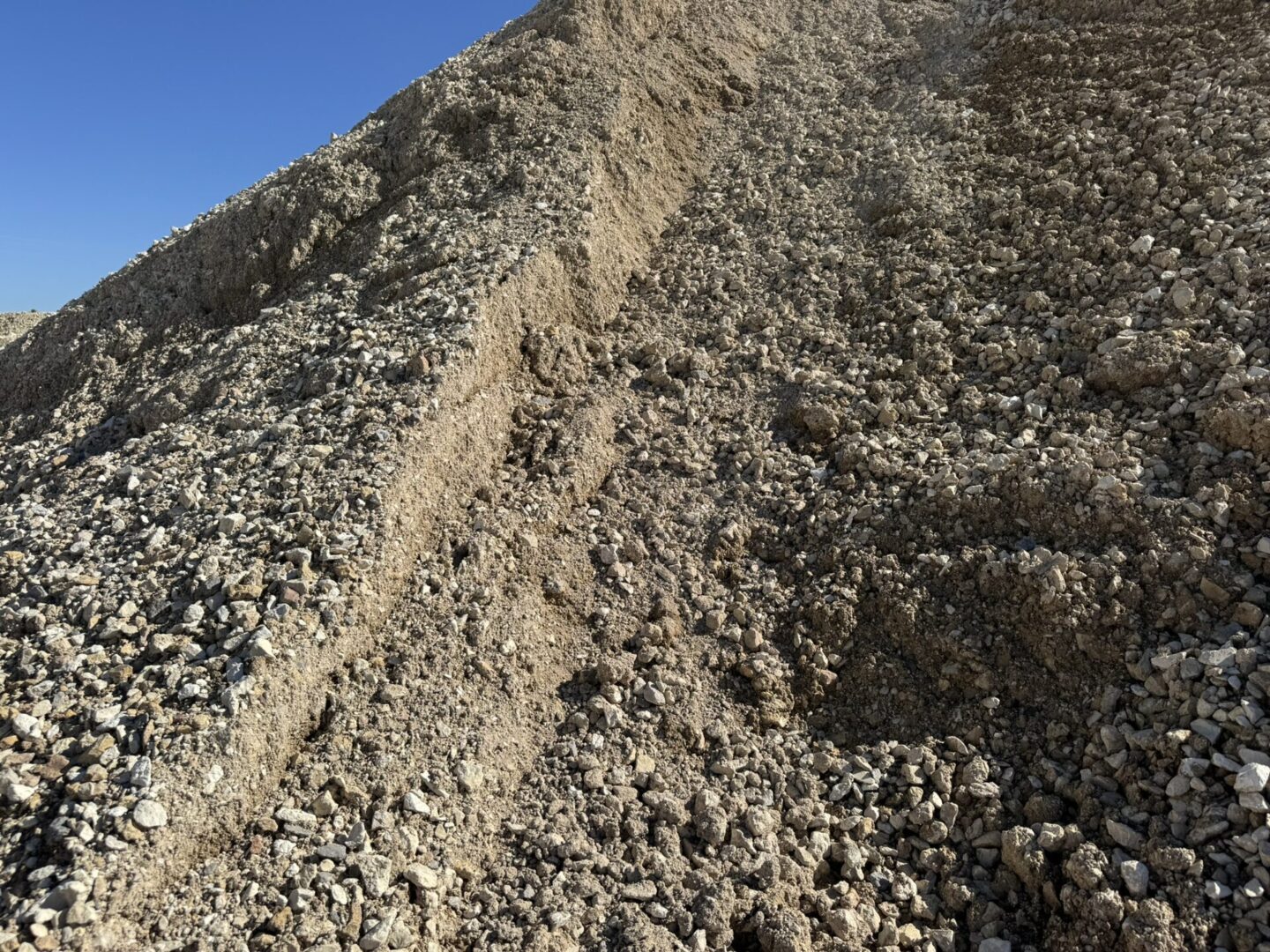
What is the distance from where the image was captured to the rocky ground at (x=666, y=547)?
3.56 m

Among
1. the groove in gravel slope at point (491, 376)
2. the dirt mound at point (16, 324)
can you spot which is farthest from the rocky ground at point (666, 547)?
the dirt mound at point (16, 324)

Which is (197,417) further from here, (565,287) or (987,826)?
(987,826)

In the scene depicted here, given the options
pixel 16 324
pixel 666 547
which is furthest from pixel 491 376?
pixel 16 324

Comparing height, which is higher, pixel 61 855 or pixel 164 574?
pixel 164 574

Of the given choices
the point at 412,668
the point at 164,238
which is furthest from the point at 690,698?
the point at 164,238

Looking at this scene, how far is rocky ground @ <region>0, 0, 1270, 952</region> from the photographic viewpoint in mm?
3561

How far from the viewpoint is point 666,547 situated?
524 cm

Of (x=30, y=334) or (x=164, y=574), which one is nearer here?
(x=164, y=574)

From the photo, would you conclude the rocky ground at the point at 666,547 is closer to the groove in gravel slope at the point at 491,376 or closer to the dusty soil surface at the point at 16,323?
the groove in gravel slope at the point at 491,376

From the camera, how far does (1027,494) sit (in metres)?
4.75

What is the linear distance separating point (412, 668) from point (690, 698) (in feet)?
4.87

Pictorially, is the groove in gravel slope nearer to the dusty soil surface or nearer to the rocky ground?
the rocky ground

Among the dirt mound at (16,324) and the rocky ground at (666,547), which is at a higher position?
the dirt mound at (16,324)

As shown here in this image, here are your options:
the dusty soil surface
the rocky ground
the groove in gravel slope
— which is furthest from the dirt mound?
the groove in gravel slope
